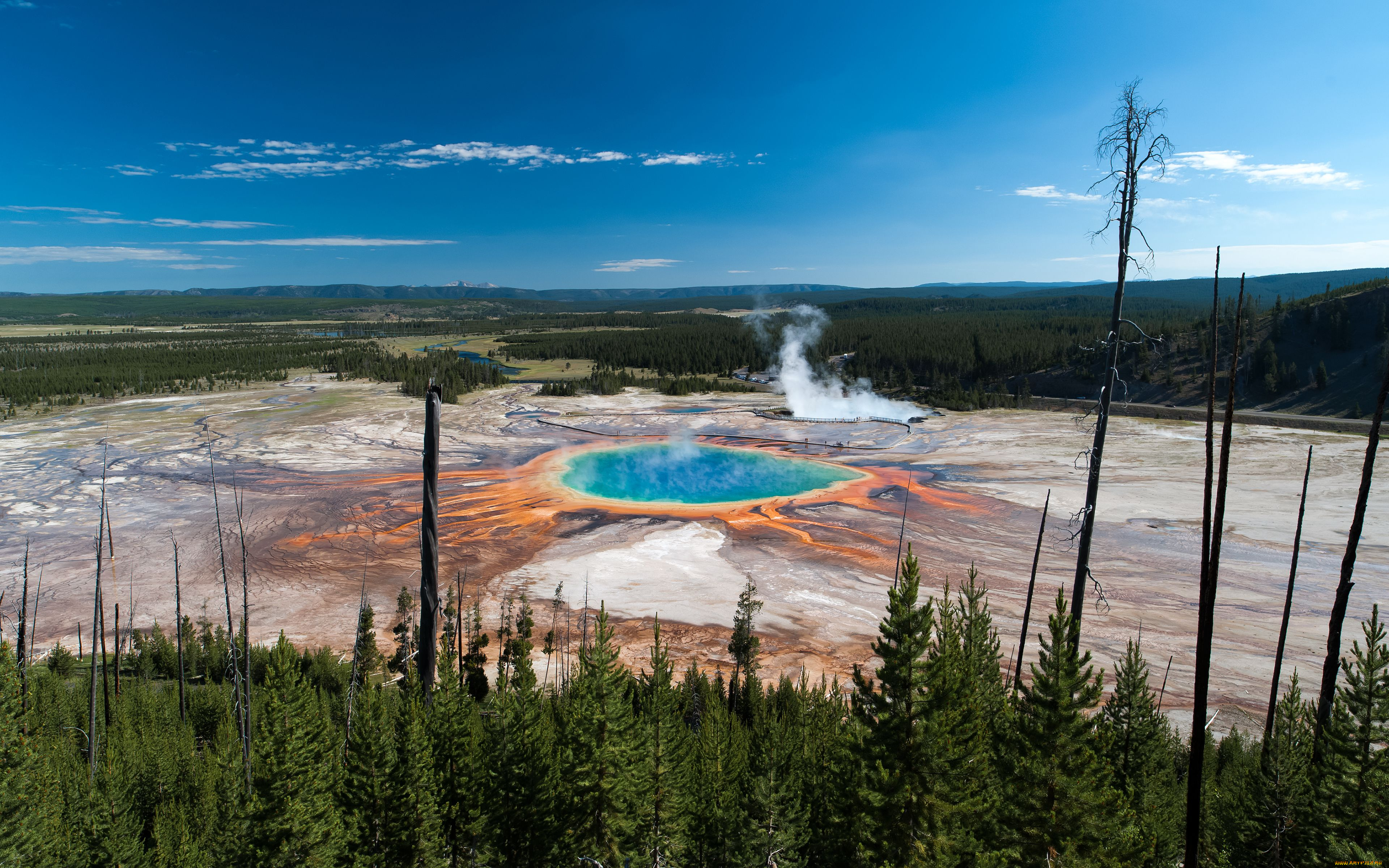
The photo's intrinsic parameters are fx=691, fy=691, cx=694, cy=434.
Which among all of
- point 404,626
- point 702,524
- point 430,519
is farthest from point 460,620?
point 430,519

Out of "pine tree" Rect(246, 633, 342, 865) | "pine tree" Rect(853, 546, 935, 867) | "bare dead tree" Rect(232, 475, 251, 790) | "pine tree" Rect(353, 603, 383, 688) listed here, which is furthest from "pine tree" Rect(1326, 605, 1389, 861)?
"pine tree" Rect(353, 603, 383, 688)

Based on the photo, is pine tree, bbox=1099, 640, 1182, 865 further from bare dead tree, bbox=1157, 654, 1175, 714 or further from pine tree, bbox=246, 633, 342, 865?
pine tree, bbox=246, 633, 342, 865

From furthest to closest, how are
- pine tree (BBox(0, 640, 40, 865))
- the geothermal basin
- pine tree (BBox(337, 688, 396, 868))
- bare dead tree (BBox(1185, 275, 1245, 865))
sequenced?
the geothermal basin < pine tree (BBox(337, 688, 396, 868)) < pine tree (BBox(0, 640, 40, 865)) < bare dead tree (BBox(1185, 275, 1245, 865))

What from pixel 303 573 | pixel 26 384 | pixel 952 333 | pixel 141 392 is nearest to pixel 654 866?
pixel 303 573

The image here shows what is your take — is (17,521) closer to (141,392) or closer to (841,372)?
(141,392)

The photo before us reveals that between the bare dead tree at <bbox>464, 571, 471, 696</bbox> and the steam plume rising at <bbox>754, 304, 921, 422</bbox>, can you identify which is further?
the steam plume rising at <bbox>754, 304, 921, 422</bbox>

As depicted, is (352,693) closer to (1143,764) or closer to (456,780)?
(456,780)
